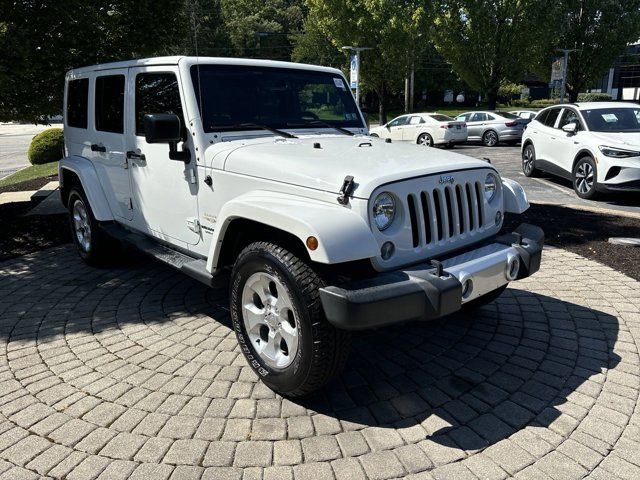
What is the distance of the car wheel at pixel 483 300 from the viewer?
4281 mm

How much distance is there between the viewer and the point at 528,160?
12094 mm

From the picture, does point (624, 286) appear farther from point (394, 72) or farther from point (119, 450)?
point (394, 72)

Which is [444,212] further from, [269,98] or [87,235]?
[87,235]

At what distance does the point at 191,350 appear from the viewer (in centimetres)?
393

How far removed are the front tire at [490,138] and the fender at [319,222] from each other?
18.8 m

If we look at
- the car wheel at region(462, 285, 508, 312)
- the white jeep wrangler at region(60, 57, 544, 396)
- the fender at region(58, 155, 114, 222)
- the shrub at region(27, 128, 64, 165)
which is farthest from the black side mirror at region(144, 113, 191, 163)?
the shrub at region(27, 128, 64, 165)

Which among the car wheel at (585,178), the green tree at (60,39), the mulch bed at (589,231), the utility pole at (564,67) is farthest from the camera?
the utility pole at (564,67)

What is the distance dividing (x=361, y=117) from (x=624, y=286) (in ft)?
10.2

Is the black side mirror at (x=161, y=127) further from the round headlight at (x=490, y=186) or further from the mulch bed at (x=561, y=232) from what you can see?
the mulch bed at (x=561, y=232)

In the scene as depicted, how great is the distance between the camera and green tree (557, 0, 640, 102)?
28.7 meters

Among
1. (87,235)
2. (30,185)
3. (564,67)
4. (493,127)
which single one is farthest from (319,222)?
(564,67)

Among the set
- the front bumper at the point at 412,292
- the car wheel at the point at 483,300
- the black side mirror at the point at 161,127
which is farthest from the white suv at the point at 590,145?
the black side mirror at the point at 161,127

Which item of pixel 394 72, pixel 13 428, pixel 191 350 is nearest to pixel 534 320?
pixel 191 350

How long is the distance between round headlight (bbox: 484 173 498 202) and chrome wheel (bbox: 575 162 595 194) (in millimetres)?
6651
